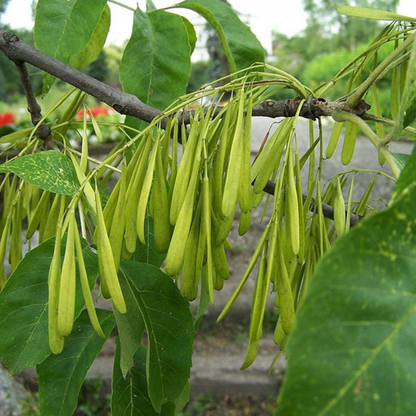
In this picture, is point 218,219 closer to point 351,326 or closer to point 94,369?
point 351,326

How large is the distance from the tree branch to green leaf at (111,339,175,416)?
0.74 feet

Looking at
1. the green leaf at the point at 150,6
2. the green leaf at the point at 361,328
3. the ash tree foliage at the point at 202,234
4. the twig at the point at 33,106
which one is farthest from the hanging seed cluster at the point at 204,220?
the green leaf at the point at 150,6

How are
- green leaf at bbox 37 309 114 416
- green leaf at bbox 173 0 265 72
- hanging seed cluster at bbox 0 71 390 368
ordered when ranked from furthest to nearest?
green leaf at bbox 173 0 265 72 < green leaf at bbox 37 309 114 416 < hanging seed cluster at bbox 0 71 390 368

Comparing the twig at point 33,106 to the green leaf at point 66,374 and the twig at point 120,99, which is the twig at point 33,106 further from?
the green leaf at point 66,374

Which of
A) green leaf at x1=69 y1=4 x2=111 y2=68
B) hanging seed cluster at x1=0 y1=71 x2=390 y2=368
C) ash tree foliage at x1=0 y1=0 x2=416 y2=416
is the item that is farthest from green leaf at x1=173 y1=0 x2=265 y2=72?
hanging seed cluster at x1=0 y1=71 x2=390 y2=368

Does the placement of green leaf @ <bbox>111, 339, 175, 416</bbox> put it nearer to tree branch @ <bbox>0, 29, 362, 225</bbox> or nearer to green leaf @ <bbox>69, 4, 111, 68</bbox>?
tree branch @ <bbox>0, 29, 362, 225</bbox>

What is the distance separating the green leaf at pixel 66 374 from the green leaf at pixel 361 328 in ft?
1.24

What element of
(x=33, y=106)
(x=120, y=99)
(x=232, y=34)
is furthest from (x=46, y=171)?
(x=232, y=34)

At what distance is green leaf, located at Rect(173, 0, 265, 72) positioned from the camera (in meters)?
0.69

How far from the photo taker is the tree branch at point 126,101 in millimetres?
447

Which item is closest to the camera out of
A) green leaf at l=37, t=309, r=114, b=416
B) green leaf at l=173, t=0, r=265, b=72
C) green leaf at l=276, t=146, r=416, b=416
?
green leaf at l=276, t=146, r=416, b=416

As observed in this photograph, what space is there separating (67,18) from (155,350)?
1.22ft

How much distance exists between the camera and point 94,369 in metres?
2.48

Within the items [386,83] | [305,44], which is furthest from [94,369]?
[305,44]
